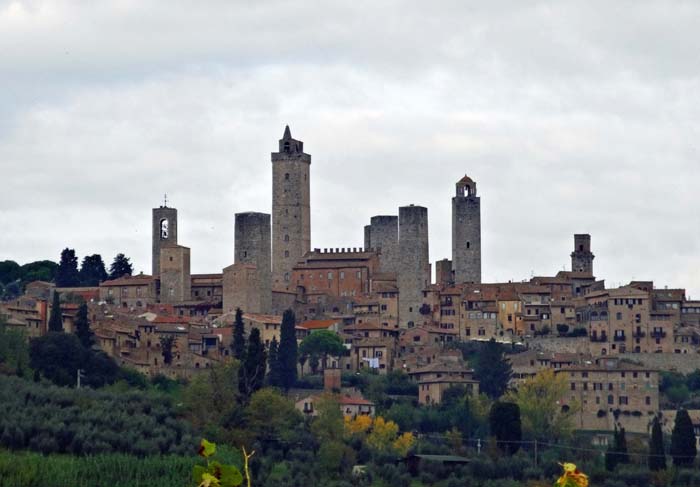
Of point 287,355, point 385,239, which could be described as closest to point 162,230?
point 385,239

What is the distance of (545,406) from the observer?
64.2 m

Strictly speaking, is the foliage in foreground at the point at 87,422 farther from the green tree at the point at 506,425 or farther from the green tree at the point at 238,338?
the green tree at the point at 238,338

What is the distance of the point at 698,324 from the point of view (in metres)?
76.8

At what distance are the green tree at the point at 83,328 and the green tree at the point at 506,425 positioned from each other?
16048 mm

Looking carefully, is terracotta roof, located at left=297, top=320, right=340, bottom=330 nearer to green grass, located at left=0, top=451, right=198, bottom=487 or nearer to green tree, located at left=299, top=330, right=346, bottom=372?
green tree, located at left=299, top=330, right=346, bottom=372

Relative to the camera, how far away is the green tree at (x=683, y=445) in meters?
54.9

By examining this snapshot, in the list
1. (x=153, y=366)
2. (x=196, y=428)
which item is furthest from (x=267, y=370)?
(x=196, y=428)

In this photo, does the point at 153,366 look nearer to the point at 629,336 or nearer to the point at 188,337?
the point at 188,337

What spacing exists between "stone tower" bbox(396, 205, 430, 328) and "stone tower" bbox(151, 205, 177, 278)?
11.9 metres

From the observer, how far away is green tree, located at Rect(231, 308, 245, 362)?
6706cm

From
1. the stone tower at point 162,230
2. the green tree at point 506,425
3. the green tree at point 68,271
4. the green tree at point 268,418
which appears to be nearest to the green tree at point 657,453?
the green tree at point 506,425

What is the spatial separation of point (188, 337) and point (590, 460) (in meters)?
20.7

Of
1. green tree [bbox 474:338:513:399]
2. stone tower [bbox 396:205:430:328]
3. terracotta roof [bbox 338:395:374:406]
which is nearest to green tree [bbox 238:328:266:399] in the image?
terracotta roof [bbox 338:395:374:406]

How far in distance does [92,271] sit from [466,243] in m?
20.4
